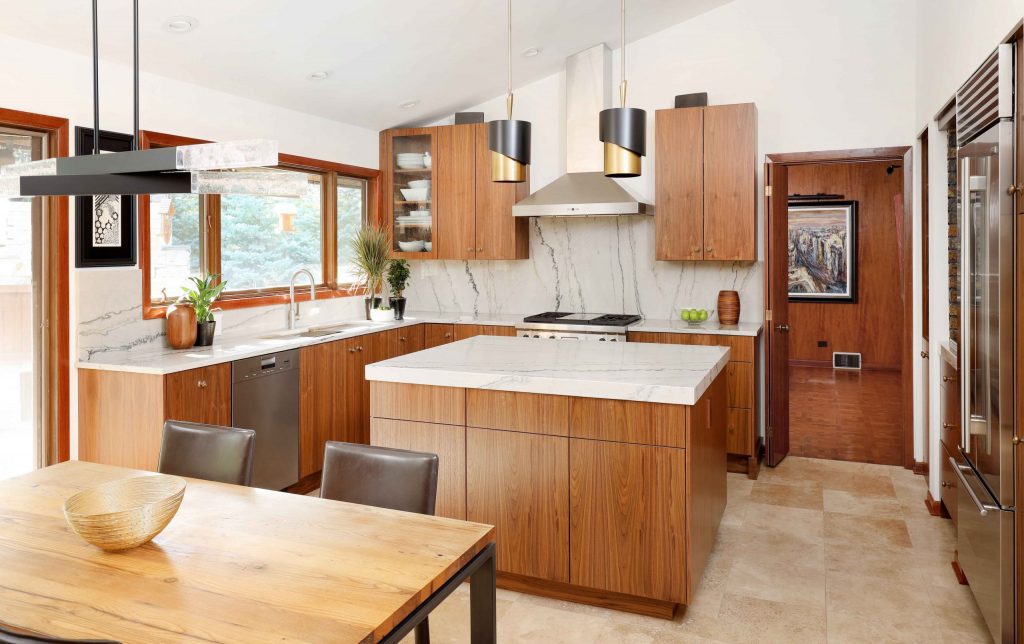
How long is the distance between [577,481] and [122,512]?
1.71 m

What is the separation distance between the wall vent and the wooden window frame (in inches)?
241

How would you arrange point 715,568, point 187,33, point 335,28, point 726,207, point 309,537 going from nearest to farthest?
point 309,537, point 715,568, point 187,33, point 335,28, point 726,207

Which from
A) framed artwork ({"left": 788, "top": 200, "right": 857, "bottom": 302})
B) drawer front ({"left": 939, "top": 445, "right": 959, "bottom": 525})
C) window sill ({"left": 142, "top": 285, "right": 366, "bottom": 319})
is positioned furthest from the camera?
framed artwork ({"left": 788, "top": 200, "right": 857, "bottom": 302})

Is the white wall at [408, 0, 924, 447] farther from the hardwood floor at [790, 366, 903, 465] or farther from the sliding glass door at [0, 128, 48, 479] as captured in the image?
the sliding glass door at [0, 128, 48, 479]

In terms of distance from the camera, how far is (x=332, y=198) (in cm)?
566

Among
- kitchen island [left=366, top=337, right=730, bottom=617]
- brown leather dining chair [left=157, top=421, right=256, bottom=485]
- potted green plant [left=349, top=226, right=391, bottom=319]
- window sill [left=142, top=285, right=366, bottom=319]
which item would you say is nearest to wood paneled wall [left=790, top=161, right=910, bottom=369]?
potted green plant [left=349, top=226, right=391, bottom=319]

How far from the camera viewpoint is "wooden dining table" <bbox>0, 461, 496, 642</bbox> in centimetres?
137

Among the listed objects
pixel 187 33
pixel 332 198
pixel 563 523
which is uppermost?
pixel 187 33

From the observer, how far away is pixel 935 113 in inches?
155

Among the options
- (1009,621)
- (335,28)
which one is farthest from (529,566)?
(335,28)

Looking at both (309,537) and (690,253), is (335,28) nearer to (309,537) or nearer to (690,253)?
(690,253)

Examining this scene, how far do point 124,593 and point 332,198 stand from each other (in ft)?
14.7

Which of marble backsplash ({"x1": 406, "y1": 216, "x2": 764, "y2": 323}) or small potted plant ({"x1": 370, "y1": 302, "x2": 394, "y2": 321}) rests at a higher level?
marble backsplash ({"x1": 406, "y1": 216, "x2": 764, "y2": 323})

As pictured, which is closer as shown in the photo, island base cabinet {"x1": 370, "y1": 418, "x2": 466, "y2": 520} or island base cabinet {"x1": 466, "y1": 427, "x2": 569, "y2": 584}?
island base cabinet {"x1": 466, "y1": 427, "x2": 569, "y2": 584}
